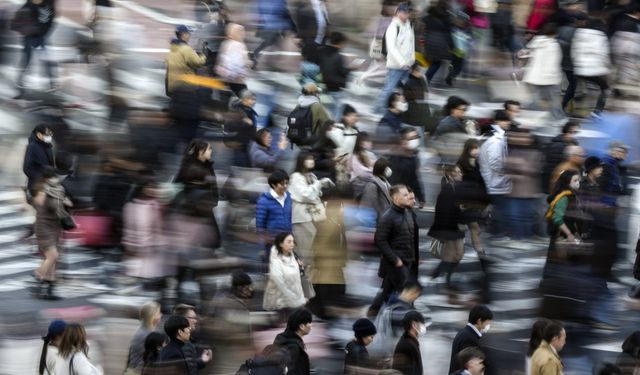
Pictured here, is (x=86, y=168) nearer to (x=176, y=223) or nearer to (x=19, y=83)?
(x=176, y=223)

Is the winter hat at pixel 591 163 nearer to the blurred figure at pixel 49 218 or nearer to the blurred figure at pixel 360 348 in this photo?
the blurred figure at pixel 360 348

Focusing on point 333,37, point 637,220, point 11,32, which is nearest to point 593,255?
point 637,220

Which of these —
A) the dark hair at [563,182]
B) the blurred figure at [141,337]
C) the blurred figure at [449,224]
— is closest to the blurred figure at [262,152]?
the blurred figure at [449,224]

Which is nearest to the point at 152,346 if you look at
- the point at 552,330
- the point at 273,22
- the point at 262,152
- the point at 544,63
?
the point at 552,330

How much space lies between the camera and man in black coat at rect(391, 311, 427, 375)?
13.5 metres

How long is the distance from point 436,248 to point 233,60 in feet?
16.7

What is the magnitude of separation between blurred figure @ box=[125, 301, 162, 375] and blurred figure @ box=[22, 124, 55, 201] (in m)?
4.17

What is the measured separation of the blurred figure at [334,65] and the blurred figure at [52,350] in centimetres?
774

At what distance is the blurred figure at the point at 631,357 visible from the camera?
523 inches

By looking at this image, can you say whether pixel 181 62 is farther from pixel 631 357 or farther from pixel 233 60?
pixel 631 357

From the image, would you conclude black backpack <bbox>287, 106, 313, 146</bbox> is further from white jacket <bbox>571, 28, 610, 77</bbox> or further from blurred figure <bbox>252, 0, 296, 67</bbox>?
blurred figure <bbox>252, 0, 296, 67</bbox>

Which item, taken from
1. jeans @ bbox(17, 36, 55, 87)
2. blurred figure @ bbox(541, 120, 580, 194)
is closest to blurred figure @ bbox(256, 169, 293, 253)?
blurred figure @ bbox(541, 120, 580, 194)

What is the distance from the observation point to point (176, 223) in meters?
15.1

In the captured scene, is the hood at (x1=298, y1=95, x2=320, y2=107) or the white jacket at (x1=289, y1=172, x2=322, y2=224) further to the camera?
the hood at (x1=298, y1=95, x2=320, y2=107)
